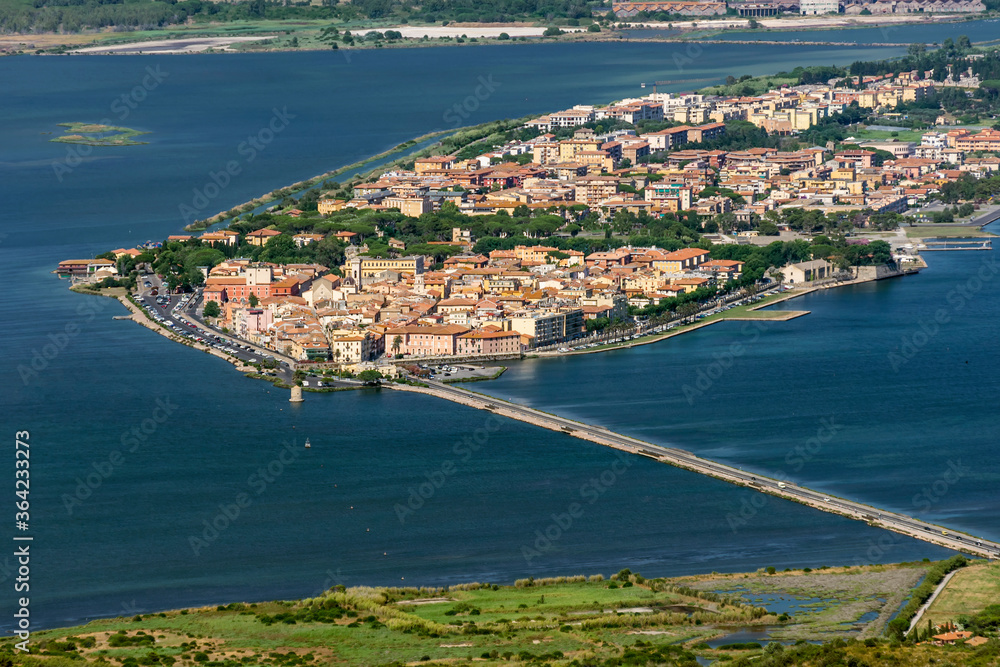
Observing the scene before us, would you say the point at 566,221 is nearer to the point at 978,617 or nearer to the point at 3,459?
the point at 3,459

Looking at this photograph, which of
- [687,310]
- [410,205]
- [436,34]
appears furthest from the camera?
[436,34]

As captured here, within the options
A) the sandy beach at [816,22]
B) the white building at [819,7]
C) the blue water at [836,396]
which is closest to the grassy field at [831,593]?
the blue water at [836,396]

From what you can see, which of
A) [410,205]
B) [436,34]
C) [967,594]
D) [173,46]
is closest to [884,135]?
[410,205]

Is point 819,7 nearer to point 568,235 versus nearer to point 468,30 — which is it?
point 468,30

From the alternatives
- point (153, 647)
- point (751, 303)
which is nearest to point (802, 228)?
point (751, 303)

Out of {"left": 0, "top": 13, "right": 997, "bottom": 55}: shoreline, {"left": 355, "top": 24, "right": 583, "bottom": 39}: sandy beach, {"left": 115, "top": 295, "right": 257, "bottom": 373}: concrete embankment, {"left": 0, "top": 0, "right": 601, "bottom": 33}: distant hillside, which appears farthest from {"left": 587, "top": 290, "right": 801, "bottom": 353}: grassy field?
{"left": 0, "top": 0, "right": 601, "bottom": 33}: distant hillside

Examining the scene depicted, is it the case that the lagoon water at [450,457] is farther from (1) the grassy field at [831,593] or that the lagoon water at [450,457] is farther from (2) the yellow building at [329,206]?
(2) the yellow building at [329,206]

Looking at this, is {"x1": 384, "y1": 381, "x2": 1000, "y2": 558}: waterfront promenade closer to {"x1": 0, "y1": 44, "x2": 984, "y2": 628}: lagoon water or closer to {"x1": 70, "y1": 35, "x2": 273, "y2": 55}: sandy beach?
{"x1": 0, "y1": 44, "x2": 984, "y2": 628}: lagoon water
